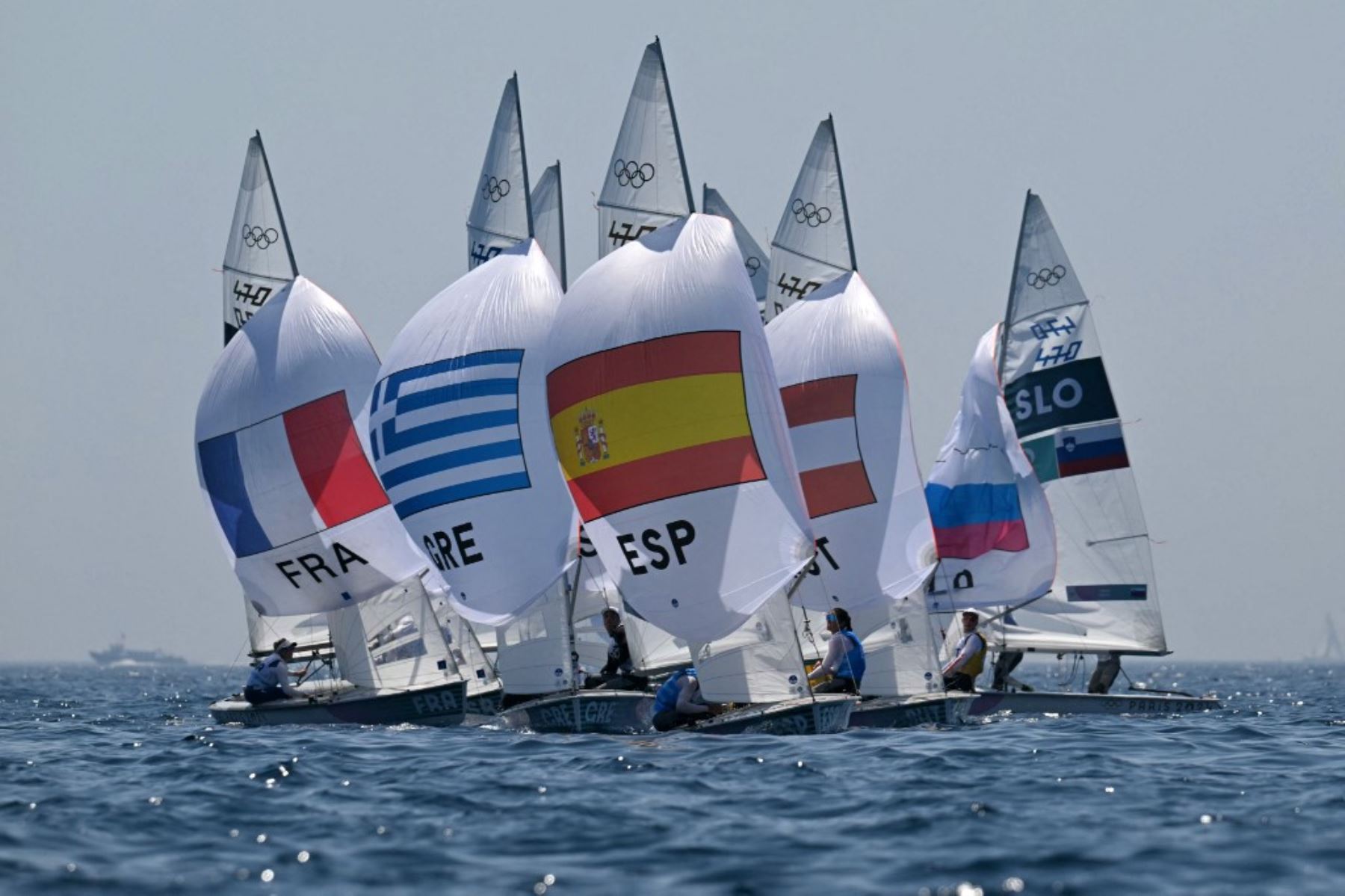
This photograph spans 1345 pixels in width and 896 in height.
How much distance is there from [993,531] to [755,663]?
9.73 meters

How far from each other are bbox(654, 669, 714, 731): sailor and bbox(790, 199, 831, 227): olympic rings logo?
9.81 m

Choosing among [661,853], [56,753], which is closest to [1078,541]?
[56,753]

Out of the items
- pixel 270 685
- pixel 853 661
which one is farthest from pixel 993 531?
pixel 270 685

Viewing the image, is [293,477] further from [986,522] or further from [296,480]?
[986,522]

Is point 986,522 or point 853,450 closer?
point 853,450

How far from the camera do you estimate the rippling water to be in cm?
1234

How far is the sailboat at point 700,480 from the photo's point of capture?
22.8m

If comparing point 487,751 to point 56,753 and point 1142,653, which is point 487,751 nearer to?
point 56,753

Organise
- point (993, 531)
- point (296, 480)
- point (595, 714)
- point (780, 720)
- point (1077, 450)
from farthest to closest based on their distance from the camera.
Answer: point (1077, 450)
point (993, 531)
point (296, 480)
point (595, 714)
point (780, 720)

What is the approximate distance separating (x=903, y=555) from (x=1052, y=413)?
30.1 ft

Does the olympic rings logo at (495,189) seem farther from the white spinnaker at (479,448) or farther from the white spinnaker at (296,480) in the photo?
the white spinnaker at (479,448)

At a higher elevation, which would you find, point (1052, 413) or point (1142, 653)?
point (1052, 413)

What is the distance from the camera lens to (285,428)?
3019 centimetres

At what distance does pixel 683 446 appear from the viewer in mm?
22859
